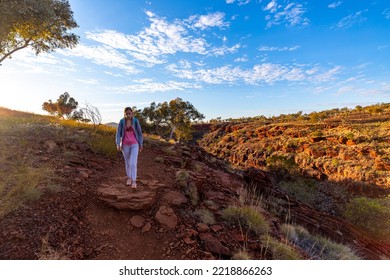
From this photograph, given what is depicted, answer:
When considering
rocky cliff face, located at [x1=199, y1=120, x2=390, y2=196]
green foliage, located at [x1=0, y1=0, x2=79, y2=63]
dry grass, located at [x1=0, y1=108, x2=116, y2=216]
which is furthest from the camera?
rocky cliff face, located at [x1=199, y1=120, x2=390, y2=196]

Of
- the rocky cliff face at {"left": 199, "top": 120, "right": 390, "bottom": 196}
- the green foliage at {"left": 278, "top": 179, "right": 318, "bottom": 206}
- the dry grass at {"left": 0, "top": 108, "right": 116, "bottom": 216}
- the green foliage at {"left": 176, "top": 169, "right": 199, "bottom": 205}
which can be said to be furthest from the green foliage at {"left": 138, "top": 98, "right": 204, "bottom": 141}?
the green foliage at {"left": 176, "top": 169, "right": 199, "bottom": 205}

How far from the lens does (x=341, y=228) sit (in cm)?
1006

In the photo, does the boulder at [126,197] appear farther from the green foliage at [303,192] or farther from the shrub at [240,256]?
the green foliage at [303,192]

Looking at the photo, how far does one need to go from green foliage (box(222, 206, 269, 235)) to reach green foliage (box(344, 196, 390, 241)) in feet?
36.0

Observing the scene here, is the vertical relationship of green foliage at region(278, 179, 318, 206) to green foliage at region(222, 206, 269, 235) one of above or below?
below

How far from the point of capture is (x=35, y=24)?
12.0 metres

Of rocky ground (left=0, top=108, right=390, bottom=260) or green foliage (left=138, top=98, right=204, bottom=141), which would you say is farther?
green foliage (left=138, top=98, right=204, bottom=141)

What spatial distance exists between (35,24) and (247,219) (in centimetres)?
1431

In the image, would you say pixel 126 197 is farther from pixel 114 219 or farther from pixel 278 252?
pixel 278 252

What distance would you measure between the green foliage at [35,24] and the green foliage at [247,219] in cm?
1288

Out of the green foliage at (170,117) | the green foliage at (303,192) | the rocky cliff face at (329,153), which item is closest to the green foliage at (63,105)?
the green foliage at (170,117)

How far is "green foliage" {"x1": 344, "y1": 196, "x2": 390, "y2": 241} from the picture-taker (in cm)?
1215

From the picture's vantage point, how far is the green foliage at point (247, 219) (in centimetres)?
493

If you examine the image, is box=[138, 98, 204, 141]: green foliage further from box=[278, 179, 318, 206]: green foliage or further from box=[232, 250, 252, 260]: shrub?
box=[232, 250, 252, 260]: shrub
